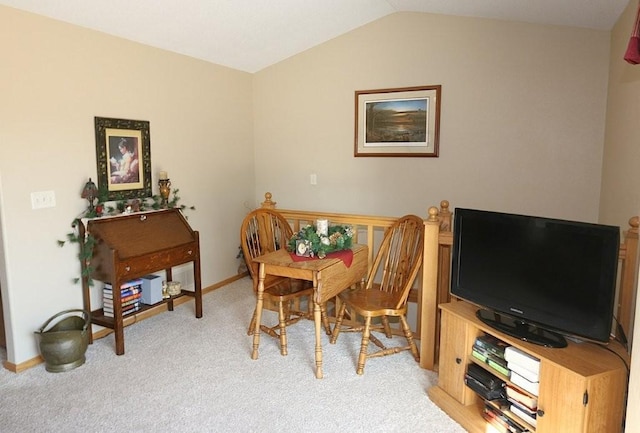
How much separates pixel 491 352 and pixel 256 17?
10.1 ft

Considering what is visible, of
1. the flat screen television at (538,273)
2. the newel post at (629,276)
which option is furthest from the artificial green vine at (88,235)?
the newel post at (629,276)

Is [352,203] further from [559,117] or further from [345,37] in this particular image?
[559,117]

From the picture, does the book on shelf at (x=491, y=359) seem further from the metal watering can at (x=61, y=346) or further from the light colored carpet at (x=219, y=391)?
the metal watering can at (x=61, y=346)

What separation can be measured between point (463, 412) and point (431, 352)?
58 centimetres

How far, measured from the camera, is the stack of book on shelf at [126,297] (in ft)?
10.8

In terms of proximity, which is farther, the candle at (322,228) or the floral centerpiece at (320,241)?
the candle at (322,228)

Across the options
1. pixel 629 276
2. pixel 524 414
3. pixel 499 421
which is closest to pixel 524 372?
pixel 524 414

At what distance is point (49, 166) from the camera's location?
9.96ft

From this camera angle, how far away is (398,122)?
4344mm

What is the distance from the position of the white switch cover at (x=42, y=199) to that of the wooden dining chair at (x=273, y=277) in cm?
129

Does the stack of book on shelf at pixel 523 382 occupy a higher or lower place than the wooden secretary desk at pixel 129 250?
lower

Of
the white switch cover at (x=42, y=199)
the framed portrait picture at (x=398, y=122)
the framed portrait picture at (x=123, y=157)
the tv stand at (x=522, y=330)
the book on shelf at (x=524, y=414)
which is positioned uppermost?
the framed portrait picture at (x=398, y=122)

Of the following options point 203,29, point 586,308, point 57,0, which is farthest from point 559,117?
point 57,0

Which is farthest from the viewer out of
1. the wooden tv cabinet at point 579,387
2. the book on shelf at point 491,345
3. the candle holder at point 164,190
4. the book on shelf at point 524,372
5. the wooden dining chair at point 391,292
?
the candle holder at point 164,190
